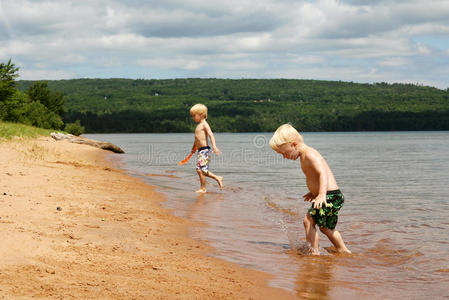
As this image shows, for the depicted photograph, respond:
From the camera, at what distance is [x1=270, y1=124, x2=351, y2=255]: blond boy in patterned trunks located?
5.68 meters

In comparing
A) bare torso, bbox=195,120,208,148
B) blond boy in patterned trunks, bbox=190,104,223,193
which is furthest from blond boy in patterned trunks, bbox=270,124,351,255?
bare torso, bbox=195,120,208,148

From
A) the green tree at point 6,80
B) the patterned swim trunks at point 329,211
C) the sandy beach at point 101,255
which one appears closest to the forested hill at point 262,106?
the green tree at point 6,80

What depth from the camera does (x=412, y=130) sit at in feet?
447

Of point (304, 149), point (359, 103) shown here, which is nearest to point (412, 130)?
point (359, 103)

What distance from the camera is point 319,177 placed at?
569 cm

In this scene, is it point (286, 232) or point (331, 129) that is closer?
point (286, 232)

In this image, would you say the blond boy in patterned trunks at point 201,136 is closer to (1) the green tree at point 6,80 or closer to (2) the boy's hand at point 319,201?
(2) the boy's hand at point 319,201

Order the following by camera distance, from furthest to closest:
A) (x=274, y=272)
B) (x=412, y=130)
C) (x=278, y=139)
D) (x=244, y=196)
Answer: (x=412, y=130) < (x=244, y=196) < (x=278, y=139) < (x=274, y=272)

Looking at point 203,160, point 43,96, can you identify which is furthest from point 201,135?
point 43,96

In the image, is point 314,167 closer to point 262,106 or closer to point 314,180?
point 314,180

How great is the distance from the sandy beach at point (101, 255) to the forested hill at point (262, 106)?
4706 inches

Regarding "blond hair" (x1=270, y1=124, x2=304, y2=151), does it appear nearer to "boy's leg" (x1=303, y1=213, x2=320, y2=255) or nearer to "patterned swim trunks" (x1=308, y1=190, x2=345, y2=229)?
"patterned swim trunks" (x1=308, y1=190, x2=345, y2=229)

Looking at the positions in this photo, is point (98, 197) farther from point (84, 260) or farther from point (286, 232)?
point (84, 260)

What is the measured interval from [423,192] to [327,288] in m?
9.66
